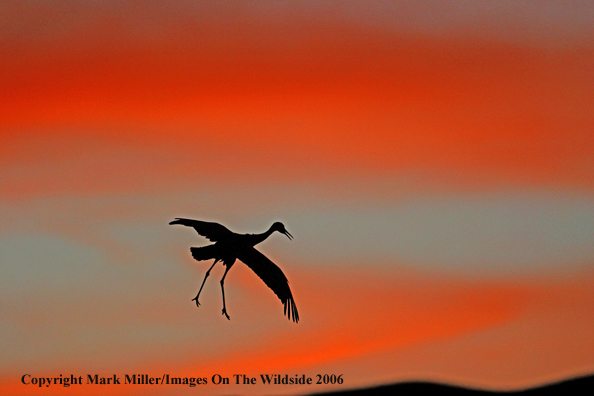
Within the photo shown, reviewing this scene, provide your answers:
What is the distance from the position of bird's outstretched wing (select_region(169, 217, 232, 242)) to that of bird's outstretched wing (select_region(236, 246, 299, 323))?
304 millimetres

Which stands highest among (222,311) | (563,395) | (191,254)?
(191,254)

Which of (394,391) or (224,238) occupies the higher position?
(224,238)

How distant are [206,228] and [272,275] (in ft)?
2.94

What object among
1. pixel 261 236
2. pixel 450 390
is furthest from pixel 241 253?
pixel 450 390

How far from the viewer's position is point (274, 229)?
30.4 ft

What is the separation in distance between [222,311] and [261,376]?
854mm

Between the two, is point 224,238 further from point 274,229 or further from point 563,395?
point 563,395

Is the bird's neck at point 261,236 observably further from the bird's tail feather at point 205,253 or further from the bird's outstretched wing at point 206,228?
the bird's tail feather at point 205,253

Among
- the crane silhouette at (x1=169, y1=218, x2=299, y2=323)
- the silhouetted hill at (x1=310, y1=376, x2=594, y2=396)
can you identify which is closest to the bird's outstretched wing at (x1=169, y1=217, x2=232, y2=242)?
the crane silhouette at (x1=169, y1=218, x2=299, y2=323)

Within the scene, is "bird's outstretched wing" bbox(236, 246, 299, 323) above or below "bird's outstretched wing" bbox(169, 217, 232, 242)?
below

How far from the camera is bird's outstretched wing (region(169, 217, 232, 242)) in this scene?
9.03m

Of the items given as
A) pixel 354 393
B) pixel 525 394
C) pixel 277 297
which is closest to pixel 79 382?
pixel 277 297

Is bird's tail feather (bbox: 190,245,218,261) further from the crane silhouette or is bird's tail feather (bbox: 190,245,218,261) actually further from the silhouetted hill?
the silhouetted hill

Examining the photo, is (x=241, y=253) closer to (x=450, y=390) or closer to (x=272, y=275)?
(x=272, y=275)
